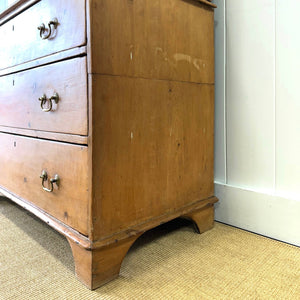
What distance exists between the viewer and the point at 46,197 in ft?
3.18

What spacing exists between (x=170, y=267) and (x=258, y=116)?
616 millimetres

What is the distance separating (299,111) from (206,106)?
0.31 meters

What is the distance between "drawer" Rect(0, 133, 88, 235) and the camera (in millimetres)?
819

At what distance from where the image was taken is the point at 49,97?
0.91 metres

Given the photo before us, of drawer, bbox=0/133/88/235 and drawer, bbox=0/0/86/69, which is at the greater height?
drawer, bbox=0/0/86/69

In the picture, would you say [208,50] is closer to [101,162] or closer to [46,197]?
[101,162]

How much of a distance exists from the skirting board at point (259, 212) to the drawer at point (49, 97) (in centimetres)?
68

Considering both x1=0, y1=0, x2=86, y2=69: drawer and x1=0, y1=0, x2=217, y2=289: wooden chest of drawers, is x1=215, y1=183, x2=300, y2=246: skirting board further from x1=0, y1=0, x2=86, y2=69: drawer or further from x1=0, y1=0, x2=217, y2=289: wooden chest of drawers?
x1=0, y1=0, x2=86, y2=69: drawer

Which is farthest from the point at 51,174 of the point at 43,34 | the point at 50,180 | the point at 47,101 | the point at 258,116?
the point at 258,116

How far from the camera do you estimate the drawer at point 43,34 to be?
0.79 meters

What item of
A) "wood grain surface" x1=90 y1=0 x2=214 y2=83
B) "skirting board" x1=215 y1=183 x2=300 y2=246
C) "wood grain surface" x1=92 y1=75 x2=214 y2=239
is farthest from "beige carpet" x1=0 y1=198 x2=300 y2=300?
"wood grain surface" x1=90 y1=0 x2=214 y2=83

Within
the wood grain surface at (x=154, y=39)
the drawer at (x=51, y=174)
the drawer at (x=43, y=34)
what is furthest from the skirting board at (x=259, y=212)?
the drawer at (x=43, y=34)

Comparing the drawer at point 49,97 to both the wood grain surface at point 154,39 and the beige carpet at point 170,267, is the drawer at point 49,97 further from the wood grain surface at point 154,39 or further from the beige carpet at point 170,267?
the beige carpet at point 170,267

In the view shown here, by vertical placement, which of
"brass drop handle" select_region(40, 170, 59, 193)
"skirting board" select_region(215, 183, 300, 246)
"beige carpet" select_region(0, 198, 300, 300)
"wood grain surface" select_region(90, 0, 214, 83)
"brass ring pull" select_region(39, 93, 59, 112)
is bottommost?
"beige carpet" select_region(0, 198, 300, 300)
